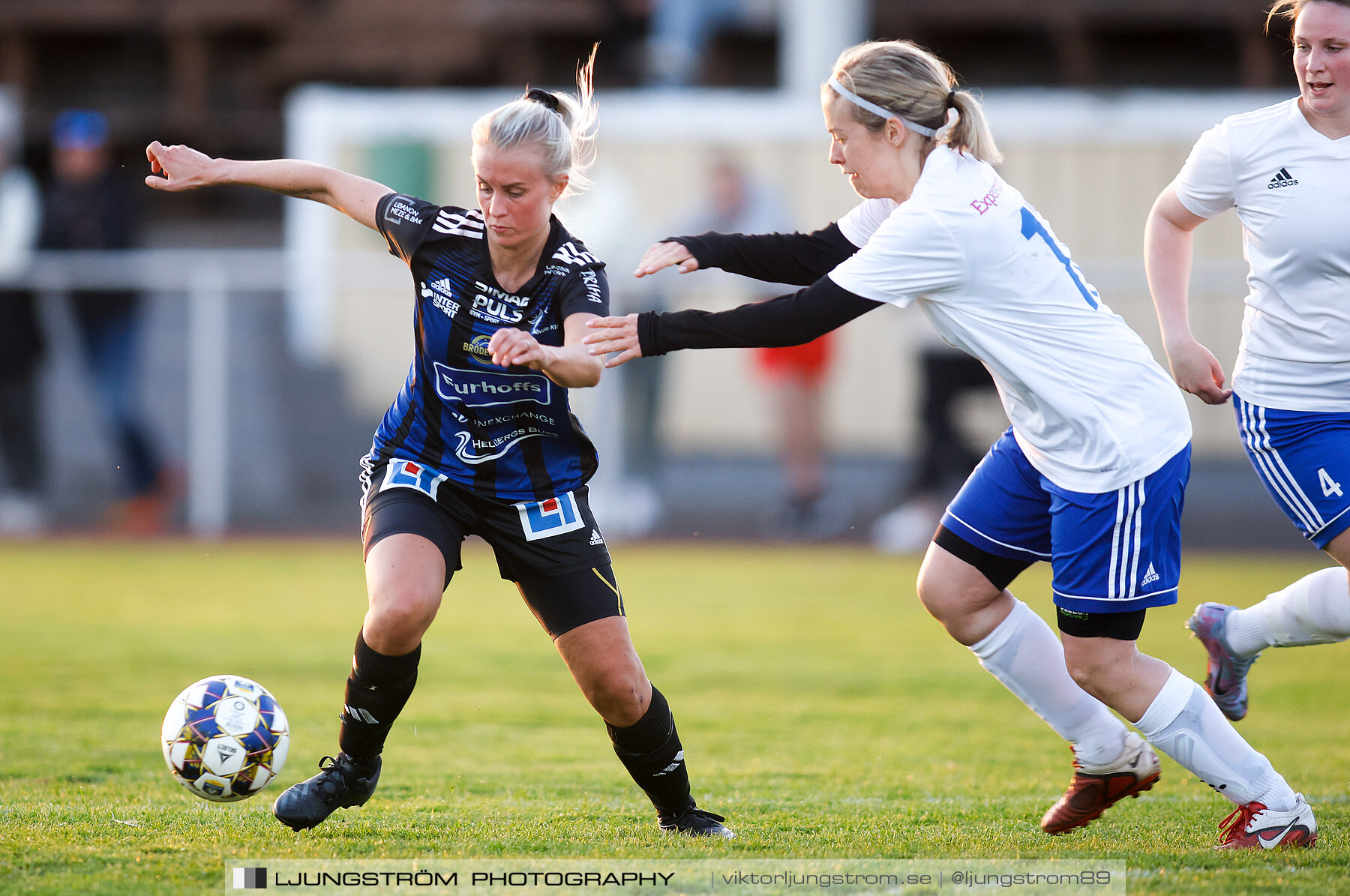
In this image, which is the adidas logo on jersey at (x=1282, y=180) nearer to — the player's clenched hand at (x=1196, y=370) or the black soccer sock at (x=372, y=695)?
the player's clenched hand at (x=1196, y=370)

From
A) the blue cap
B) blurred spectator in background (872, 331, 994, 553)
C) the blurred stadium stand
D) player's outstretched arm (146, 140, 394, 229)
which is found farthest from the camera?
the blurred stadium stand

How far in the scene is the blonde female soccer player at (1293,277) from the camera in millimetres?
3930

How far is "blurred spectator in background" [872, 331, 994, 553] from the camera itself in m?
11.3

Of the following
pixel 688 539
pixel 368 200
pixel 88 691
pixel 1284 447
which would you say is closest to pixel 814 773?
pixel 1284 447

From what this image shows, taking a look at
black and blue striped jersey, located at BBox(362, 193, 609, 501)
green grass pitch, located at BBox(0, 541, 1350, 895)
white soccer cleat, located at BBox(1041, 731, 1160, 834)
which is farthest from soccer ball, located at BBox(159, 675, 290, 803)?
white soccer cleat, located at BBox(1041, 731, 1160, 834)

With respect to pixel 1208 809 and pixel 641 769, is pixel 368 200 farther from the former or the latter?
pixel 1208 809

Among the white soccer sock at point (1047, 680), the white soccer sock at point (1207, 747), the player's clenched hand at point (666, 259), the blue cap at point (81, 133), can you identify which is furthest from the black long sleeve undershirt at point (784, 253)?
the blue cap at point (81, 133)

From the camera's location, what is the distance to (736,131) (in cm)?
1381

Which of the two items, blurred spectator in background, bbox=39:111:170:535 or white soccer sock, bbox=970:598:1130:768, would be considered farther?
blurred spectator in background, bbox=39:111:170:535

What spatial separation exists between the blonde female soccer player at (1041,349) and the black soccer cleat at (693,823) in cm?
105

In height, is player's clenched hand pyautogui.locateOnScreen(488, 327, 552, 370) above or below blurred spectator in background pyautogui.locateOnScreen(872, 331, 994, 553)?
above

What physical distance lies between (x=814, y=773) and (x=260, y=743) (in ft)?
6.07

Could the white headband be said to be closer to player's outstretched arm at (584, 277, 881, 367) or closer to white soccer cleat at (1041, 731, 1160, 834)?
player's outstretched arm at (584, 277, 881, 367)

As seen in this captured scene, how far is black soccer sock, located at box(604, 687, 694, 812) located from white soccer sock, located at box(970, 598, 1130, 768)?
0.90m
